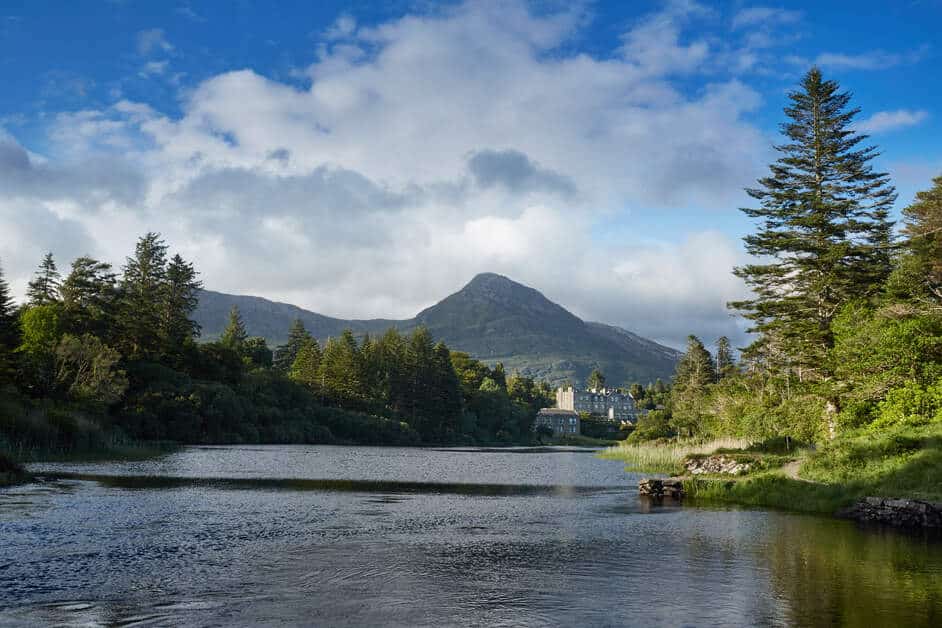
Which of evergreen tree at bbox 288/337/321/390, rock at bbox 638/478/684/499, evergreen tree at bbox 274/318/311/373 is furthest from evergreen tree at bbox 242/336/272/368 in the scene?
rock at bbox 638/478/684/499

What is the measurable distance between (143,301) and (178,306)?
8.76 metres

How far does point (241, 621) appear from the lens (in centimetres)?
1373

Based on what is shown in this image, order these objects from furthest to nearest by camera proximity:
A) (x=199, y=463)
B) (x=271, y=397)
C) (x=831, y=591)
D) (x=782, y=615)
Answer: (x=271, y=397) < (x=199, y=463) < (x=831, y=591) < (x=782, y=615)

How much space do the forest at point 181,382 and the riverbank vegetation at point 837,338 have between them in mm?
49470

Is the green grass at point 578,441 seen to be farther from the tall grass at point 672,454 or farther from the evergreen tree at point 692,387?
the tall grass at point 672,454

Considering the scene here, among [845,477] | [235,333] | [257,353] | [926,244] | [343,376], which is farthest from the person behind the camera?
[235,333]

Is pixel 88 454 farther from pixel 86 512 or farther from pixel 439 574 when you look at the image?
pixel 439 574

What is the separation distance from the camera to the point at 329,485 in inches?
A: 1735

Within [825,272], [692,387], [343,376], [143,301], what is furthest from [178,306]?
[825,272]

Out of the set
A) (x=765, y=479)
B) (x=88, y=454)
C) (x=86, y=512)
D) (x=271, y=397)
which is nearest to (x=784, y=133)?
(x=765, y=479)

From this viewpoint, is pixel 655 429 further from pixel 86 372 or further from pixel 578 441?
pixel 86 372

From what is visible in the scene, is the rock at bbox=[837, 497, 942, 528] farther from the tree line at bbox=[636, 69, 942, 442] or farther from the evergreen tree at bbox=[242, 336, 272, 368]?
the evergreen tree at bbox=[242, 336, 272, 368]

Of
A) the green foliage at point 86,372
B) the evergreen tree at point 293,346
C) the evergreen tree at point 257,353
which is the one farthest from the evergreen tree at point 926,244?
the evergreen tree at point 293,346

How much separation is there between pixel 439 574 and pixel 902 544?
1605 cm
